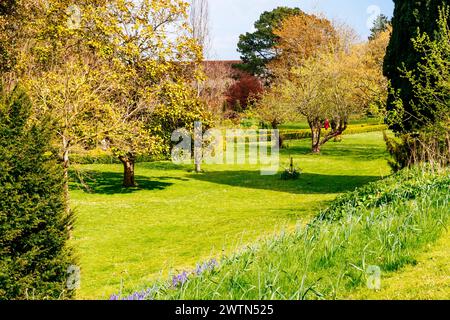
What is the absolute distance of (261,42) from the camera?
7294 centimetres

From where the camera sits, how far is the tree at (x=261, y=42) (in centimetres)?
7094

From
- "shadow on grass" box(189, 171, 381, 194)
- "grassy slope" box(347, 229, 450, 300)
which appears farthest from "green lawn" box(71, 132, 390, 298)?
"grassy slope" box(347, 229, 450, 300)

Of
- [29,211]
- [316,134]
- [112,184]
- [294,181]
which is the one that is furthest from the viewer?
[316,134]

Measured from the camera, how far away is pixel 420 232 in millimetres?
6715

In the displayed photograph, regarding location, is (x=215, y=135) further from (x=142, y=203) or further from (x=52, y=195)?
(x=52, y=195)

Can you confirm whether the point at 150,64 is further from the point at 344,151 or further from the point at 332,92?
the point at 344,151

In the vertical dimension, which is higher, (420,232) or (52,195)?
(52,195)

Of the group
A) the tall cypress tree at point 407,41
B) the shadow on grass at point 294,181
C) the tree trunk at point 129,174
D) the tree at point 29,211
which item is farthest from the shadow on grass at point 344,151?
the tree at point 29,211

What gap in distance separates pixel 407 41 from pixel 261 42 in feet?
178

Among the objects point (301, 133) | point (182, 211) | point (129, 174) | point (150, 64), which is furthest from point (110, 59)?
point (301, 133)

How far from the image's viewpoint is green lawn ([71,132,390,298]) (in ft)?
36.6
